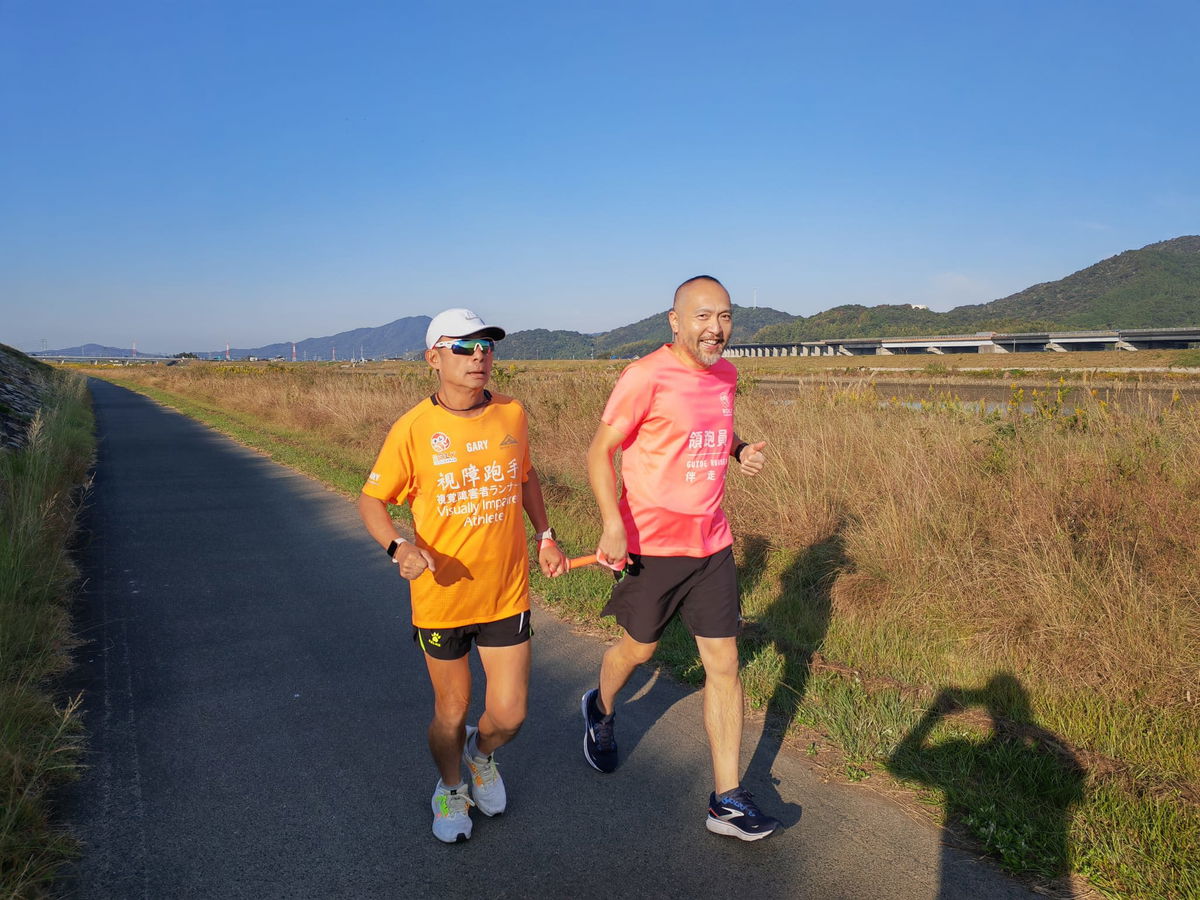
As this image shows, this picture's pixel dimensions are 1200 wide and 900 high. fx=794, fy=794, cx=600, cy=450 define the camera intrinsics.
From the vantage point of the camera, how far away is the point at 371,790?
11.6ft

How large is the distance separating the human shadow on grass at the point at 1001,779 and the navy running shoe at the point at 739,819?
25.6 inches

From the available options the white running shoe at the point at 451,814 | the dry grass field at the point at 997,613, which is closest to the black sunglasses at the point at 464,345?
the white running shoe at the point at 451,814

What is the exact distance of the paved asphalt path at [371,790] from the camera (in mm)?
2910

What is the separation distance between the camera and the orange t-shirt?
300 centimetres

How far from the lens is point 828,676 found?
4590 mm

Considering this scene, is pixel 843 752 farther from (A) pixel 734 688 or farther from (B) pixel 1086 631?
(B) pixel 1086 631

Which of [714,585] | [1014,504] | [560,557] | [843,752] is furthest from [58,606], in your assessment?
[1014,504]

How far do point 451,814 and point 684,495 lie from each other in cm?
160

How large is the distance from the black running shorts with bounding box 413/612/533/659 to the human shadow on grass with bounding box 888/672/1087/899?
1793 mm

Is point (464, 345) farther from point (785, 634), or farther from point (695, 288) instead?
point (785, 634)

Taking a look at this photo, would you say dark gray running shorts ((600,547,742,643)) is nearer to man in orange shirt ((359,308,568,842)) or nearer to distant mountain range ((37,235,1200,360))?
man in orange shirt ((359,308,568,842))

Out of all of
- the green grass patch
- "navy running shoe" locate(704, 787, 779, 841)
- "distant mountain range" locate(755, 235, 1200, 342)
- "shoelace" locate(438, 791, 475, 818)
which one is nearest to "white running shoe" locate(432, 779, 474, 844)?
"shoelace" locate(438, 791, 475, 818)

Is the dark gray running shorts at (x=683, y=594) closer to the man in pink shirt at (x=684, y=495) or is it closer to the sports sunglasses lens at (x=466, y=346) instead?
the man in pink shirt at (x=684, y=495)

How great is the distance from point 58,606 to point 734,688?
5336 mm
